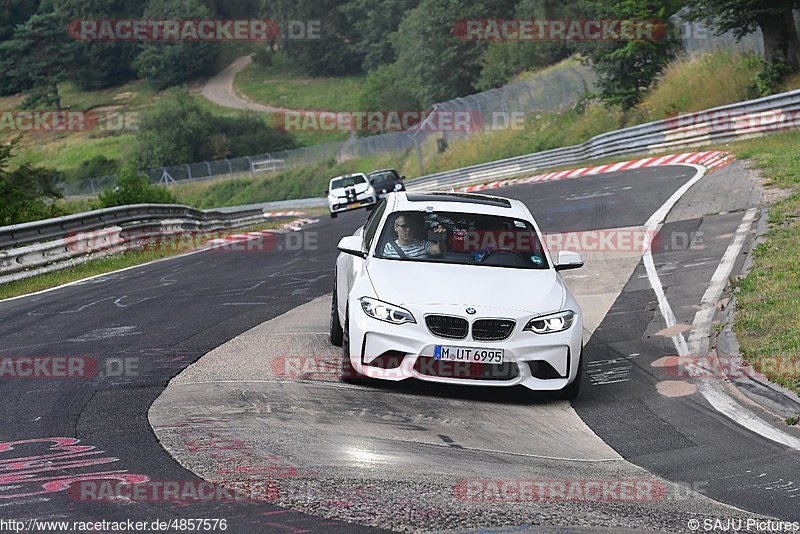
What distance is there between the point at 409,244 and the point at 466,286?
1.04 meters

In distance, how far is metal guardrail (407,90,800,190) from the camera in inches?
1164

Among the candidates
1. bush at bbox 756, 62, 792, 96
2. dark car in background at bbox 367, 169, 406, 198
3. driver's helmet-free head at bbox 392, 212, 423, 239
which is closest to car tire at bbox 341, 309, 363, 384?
driver's helmet-free head at bbox 392, 212, 423, 239

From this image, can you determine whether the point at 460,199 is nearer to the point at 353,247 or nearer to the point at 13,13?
the point at 353,247

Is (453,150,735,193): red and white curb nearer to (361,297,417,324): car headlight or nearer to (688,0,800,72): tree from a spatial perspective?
(688,0,800,72): tree

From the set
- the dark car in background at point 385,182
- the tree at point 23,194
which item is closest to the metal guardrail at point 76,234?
the tree at point 23,194

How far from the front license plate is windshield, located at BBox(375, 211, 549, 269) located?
1.26 m

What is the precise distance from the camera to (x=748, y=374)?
897 cm

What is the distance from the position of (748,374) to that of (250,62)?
476 ft

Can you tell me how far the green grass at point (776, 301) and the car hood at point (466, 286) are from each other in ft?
5.84

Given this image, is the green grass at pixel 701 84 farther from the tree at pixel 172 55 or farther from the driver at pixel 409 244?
the tree at pixel 172 55

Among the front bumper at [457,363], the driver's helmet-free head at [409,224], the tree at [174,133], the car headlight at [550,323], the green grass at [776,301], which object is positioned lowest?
the tree at [174,133]

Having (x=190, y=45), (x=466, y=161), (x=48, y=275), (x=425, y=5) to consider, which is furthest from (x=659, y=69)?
(x=190, y=45)

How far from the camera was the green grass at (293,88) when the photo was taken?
409ft

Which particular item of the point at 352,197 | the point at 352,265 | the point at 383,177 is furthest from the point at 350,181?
the point at 352,265
